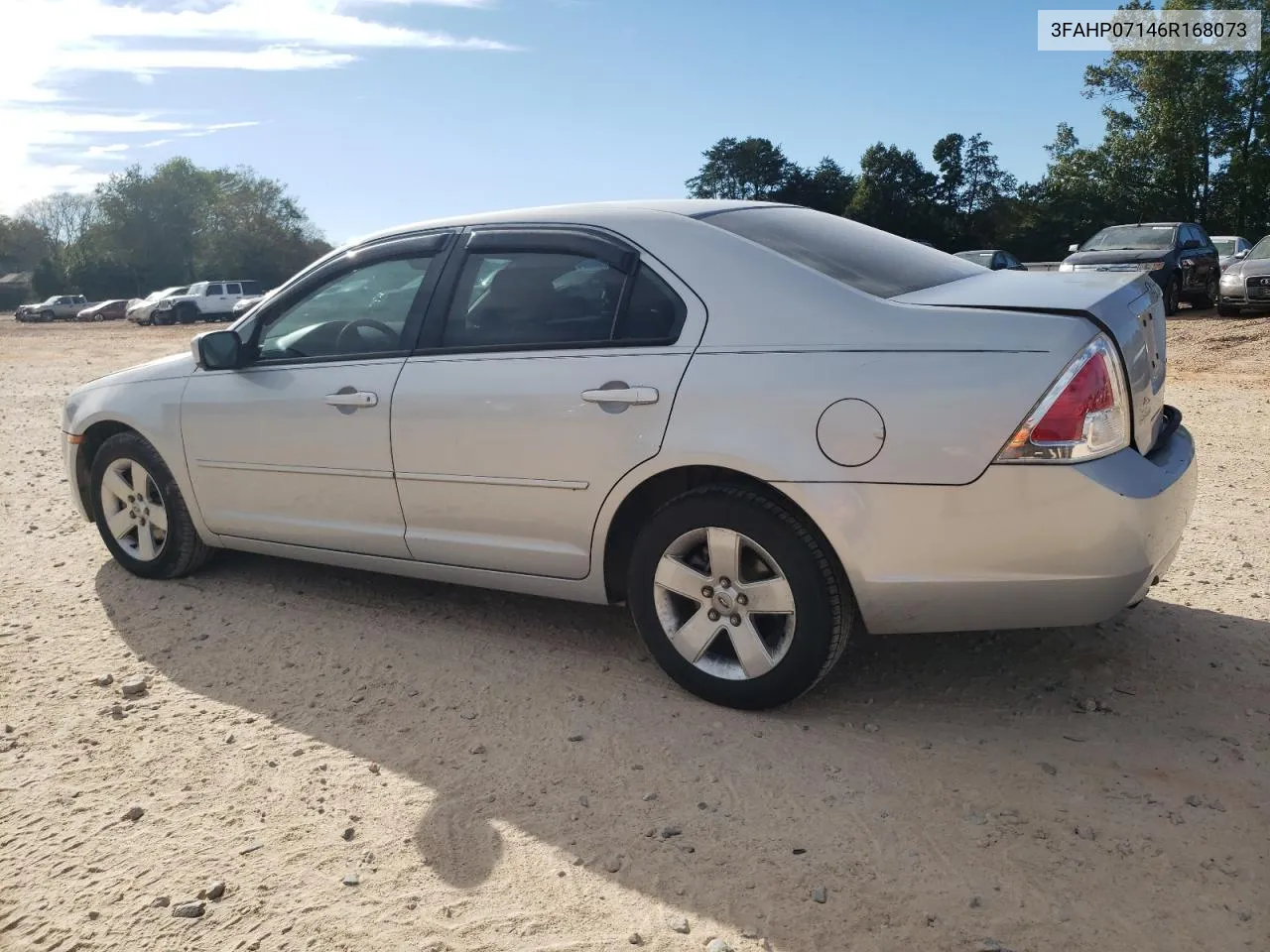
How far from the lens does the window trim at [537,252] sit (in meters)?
3.63

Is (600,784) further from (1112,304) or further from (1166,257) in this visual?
(1166,257)

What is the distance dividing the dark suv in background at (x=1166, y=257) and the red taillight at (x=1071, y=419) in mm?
14934

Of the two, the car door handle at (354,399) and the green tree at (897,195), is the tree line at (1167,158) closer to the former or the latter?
the green tree at (897,195)

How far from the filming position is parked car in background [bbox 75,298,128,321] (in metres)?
54.5

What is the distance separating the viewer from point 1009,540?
9.95 feet

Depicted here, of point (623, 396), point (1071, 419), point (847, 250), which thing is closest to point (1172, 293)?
point (847, 250)

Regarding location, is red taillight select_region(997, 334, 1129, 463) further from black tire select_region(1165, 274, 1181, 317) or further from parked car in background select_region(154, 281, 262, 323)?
parked car in background select_region(154, 281, 262, 323)

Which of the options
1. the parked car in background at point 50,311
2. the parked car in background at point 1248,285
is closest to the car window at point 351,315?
the parked car in background at point 1248,285

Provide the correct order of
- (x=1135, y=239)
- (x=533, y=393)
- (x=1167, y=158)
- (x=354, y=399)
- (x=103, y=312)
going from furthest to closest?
(x=103, y=312)
(x=1167, y=158)
(x=1135, y=239)
(x=354, y=399)
(x=533, y=393)

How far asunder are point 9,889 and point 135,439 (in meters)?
2.73

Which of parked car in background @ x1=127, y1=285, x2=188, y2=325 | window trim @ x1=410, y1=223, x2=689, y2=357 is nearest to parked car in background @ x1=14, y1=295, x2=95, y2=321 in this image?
parked car in background @ x1=127, y1=285, x2=188, y2=325

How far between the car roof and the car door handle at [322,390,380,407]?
27.1 inches

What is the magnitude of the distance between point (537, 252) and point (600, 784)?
1.94 metres

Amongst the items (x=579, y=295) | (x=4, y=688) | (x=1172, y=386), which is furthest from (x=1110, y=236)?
(x=4, y=688)
